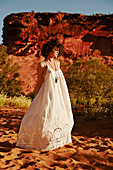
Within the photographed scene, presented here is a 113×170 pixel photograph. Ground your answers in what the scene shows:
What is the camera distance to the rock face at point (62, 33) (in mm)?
17016

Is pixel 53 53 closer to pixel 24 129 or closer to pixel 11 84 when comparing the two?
pixel 24 129

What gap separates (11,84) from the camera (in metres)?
11.3

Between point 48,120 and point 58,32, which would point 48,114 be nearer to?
point 48,120

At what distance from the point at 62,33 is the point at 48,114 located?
1640 cm

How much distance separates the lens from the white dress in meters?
2.73

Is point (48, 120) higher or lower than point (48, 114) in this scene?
lower

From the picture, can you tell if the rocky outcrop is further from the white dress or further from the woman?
the white dress

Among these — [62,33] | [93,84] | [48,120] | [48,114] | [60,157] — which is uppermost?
[62,33]

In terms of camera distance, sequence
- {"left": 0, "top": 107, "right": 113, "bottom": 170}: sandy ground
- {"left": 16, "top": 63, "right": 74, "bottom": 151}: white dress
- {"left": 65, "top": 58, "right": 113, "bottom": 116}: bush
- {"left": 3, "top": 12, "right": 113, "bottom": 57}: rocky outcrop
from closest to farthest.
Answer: {"left": 0, "top": 107, "right": 113, "bottom": 170}: sandy ground → {"left": 16, "top": 63, "right": 74, "bottom": 151}: white dress → {"left": 65, "top": 58, "right": 113, "bottom": 116}: bush → {"left": 3, "top": 12, "right": 113, "bottom": 57}: rocky outcrop

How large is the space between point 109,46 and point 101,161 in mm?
17908

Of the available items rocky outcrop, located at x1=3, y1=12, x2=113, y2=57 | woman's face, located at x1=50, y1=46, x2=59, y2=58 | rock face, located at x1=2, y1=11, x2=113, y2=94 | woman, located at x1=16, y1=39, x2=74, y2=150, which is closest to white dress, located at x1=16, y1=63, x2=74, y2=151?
woman, located at x1=16, y1=39, x2=74, y2=150

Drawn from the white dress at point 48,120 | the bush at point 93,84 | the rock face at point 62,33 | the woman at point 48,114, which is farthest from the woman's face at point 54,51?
the rock face at point 62,33

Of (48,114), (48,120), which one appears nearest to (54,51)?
(48,114)

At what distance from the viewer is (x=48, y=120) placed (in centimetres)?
275
